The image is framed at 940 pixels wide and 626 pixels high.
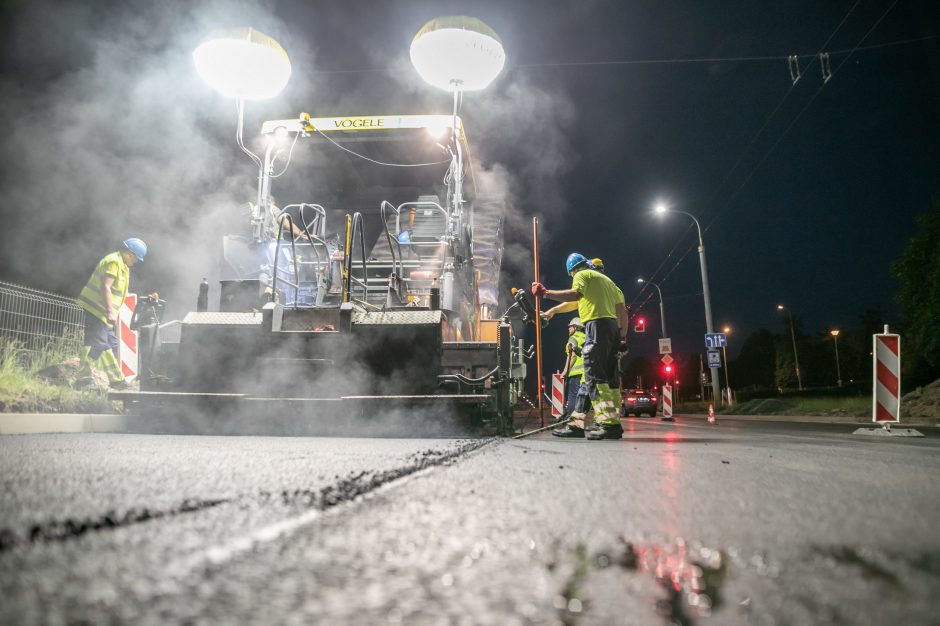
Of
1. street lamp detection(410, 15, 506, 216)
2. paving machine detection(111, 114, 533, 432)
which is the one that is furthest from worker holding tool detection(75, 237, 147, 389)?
street lamp detection(410, 15, 506, 216)

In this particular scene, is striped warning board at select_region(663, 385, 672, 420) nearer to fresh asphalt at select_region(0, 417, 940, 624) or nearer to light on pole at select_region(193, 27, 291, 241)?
light on pole at select_region(193, 27, 291, 241)

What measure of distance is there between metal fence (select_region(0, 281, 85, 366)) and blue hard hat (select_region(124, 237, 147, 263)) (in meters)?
1.93

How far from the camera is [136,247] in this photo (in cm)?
737

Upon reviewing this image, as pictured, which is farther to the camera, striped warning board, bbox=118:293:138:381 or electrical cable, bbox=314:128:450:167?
striped warning board, bbox=118:293:138:381

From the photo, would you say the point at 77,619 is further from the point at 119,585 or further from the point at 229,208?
the point at 229,208

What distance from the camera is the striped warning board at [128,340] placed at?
773 cm

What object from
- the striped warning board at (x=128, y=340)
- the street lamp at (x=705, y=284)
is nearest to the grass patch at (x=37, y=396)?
the striped warning board at (x=128, y=340)

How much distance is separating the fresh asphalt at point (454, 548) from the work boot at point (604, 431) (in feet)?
9.74

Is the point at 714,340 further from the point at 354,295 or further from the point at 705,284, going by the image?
the point at 354,295

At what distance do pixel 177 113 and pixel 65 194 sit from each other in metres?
2.22

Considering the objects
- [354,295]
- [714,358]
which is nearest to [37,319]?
[354,295]

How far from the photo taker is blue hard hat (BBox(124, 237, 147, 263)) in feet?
23.9

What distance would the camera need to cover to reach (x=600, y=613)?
2.39ft

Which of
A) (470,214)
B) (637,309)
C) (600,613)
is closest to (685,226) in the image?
(637,309)
